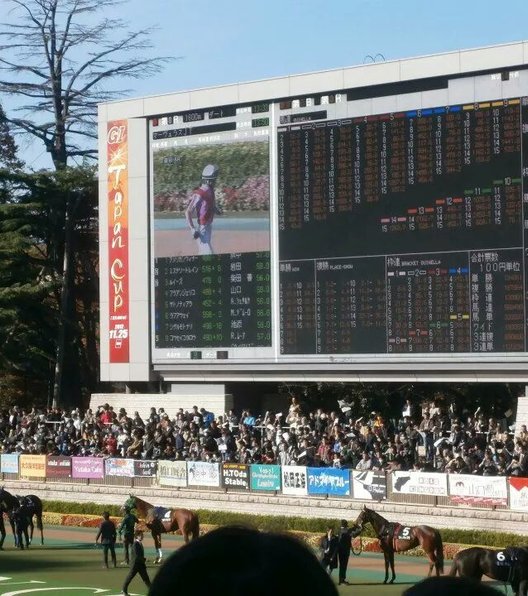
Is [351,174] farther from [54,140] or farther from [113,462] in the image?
[54,140]

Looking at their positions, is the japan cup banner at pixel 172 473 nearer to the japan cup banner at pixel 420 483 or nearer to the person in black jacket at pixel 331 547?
the japan cup banner at pixel 420 483

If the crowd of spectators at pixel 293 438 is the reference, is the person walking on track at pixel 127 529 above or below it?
below

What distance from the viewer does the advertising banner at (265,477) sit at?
86.3 feet

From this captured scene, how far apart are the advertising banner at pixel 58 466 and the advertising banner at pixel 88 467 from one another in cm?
19

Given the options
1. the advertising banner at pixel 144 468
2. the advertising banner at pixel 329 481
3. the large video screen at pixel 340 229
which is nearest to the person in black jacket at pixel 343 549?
the advertising banner at pixel 329 481

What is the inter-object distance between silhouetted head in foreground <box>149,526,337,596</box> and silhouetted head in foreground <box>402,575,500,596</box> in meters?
0.17

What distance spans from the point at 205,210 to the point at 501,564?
14.6 metres

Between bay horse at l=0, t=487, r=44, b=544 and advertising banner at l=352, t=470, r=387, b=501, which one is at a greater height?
advertising banner at l=352, t=470, r=387, b=501

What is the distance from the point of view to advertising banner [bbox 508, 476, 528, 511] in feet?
72.9

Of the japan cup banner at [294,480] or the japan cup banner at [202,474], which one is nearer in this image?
the japan cup banner at [294,480]

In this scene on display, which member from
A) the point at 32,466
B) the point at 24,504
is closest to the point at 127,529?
the point at 24,504

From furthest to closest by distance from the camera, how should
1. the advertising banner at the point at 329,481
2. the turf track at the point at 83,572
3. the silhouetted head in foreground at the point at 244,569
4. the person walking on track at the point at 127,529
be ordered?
the advertising banner at the point at 329,481 < the person walking on track at the point at 127,529 < the turf track at the point at 83,572 < the silhouetted head in foreground at the point at 244,569

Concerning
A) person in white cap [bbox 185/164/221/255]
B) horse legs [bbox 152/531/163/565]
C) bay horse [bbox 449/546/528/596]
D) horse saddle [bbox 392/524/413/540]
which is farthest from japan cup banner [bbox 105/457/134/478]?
bay horse [bbox 449/546/528/596]

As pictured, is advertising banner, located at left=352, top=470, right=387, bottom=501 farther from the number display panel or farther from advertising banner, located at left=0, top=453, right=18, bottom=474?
advertising banner, located at left=0, top=453, right=18, bottom=474
